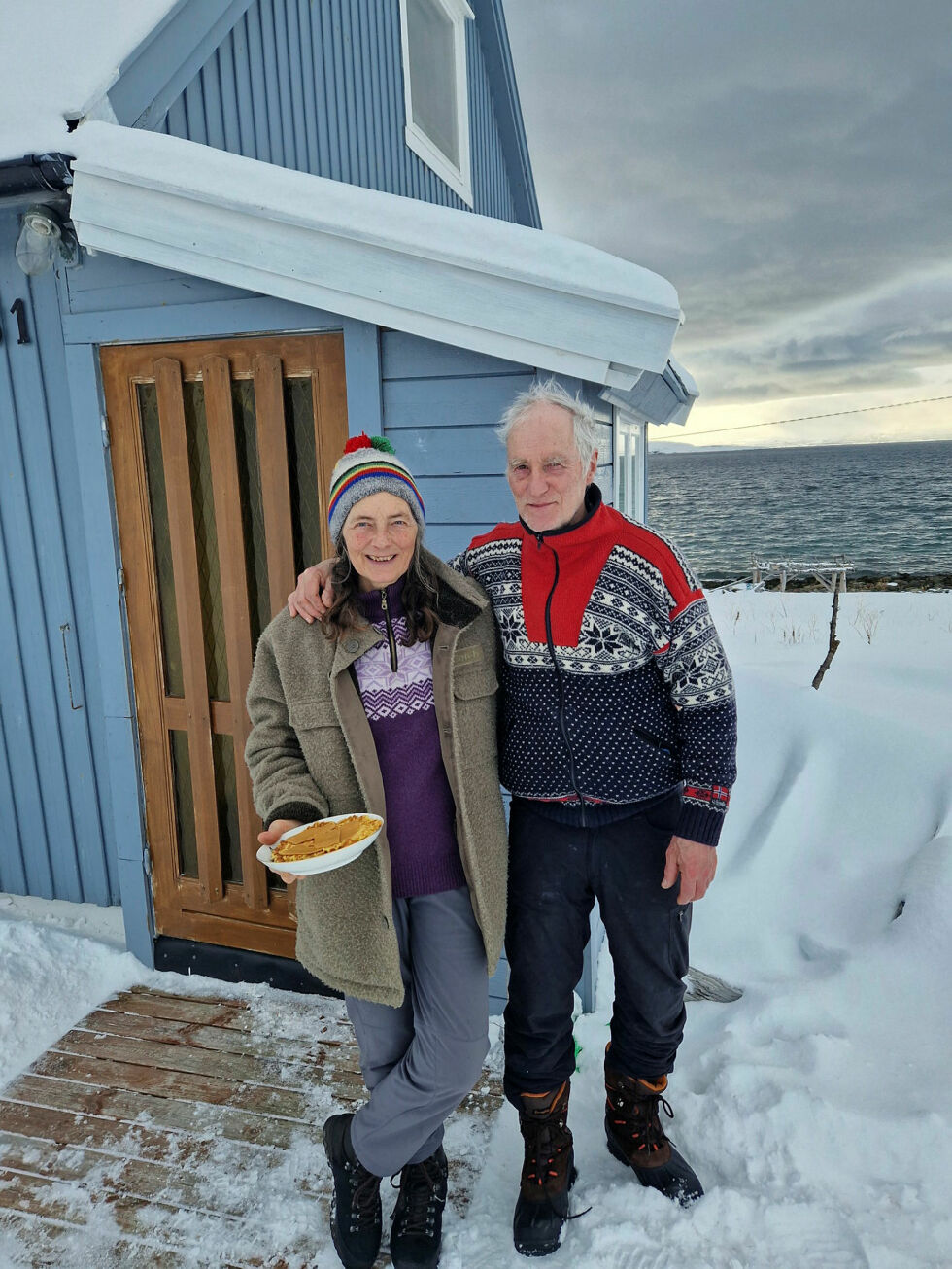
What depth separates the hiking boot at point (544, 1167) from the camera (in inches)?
82.0

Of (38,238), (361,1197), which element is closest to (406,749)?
(361,1197)

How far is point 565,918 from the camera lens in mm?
2100

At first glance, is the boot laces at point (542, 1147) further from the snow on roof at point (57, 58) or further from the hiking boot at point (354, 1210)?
the snow on roof at point (57, 58)

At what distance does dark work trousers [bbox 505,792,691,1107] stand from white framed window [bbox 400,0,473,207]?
19.3 ft

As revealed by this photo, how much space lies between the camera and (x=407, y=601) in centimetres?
192

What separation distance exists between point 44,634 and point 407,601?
8.19 ft

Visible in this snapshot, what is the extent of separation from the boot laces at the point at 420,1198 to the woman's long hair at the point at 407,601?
1447 millimetres

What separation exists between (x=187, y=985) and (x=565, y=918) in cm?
201

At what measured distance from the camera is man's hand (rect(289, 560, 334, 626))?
1.91m

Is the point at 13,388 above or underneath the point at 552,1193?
above

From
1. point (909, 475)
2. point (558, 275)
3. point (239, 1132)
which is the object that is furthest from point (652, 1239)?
point (909, 475)

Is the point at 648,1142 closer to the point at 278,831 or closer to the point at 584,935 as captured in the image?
the point at 584,935

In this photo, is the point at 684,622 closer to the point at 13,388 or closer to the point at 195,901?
the point at 195,901

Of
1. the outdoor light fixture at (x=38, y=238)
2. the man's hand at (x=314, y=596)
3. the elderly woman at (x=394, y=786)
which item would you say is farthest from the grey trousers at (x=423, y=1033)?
the outdoor light fixture at (x=38, y=238)
